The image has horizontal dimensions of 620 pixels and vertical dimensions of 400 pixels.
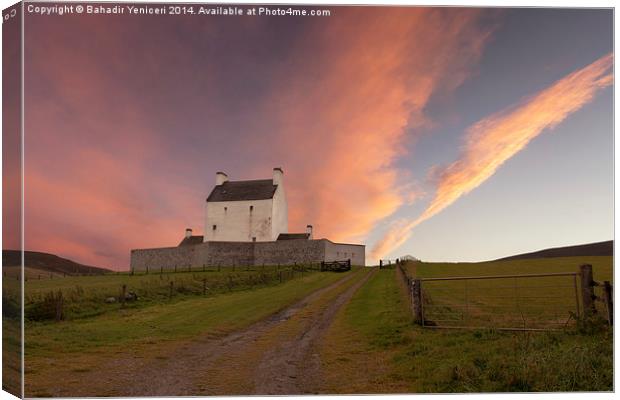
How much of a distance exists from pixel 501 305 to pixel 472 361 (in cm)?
847

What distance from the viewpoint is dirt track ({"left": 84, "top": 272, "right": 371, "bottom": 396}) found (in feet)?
29.5

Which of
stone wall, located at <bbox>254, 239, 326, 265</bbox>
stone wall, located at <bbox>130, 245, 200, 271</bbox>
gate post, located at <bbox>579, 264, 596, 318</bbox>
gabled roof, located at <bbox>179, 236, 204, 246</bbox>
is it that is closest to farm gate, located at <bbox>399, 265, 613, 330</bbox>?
gate post, located at <bbox>579, 264, 596, 318</bbox>

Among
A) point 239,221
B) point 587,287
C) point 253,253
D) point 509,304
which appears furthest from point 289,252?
point 587,287

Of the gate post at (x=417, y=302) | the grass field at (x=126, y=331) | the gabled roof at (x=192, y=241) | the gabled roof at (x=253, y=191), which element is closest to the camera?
the grass field at (x=126, y=331)

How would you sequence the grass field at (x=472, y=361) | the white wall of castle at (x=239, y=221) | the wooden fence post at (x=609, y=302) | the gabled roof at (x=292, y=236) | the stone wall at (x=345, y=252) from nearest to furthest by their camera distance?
the grass field at (x=472, y=361) < the wooden fence post at (x=609, y=302) < the white wall of castle at (x=239, y=221) < the stone wall at (x=345, y=252) < the gabled roof at (x=292, y=236)

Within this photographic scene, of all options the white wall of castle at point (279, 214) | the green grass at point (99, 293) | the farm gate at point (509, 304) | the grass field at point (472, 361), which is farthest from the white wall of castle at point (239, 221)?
the grass field at point (472, 361)

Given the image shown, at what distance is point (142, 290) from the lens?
72.4ft

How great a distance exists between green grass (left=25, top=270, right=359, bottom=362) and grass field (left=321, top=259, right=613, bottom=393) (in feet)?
16.5

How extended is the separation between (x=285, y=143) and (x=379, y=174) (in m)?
3.62

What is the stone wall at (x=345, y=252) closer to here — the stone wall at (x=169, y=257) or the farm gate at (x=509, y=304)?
the stone wall at (x=169, y=257)

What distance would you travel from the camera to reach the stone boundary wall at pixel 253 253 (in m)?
46.1

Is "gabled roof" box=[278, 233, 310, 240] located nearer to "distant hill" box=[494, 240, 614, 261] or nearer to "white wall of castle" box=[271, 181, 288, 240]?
"white wall of castle" box=[271, 181, 288, 240]

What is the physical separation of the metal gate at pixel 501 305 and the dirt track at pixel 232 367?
3.79m

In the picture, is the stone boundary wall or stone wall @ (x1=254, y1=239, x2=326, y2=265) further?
stone wall @ (x1=254, y1=239, x2=326, y2=265)
